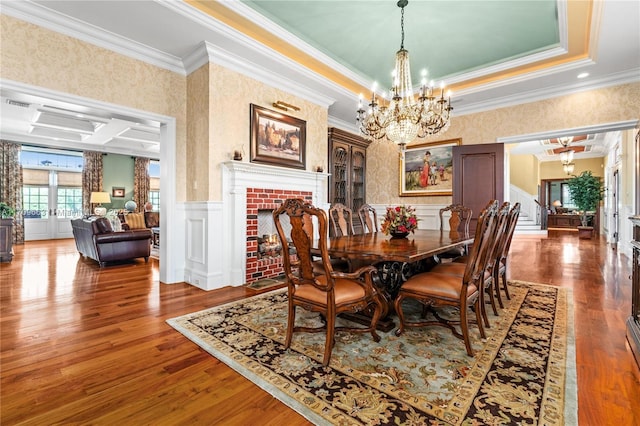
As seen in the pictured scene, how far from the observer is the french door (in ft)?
27.7

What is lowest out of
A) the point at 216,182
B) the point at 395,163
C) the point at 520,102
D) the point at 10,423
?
the point at 10,423

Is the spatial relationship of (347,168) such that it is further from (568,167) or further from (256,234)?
(568,167)

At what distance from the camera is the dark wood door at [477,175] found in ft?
16.0

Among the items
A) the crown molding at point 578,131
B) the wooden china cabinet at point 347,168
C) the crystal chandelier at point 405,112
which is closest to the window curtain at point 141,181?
the wooden china cabinet at point 347,168

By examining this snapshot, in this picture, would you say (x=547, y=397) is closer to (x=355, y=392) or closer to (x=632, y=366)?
(x=632, y=366)

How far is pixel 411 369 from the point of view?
1777 millimetres

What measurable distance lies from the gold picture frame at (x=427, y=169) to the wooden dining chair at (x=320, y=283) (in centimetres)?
411

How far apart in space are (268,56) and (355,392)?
149 inches

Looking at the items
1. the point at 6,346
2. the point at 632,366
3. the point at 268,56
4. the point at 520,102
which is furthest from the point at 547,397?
the point at 520,102

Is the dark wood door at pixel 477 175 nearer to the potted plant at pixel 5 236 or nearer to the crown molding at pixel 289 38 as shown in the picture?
the crown molding at pixel 289 38

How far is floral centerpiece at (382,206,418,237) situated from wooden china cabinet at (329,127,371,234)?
3039 mm

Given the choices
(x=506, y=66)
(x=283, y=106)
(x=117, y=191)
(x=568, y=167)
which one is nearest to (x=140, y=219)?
(x=117, y=191)

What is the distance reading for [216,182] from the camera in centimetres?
369

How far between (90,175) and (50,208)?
56.7 inches
